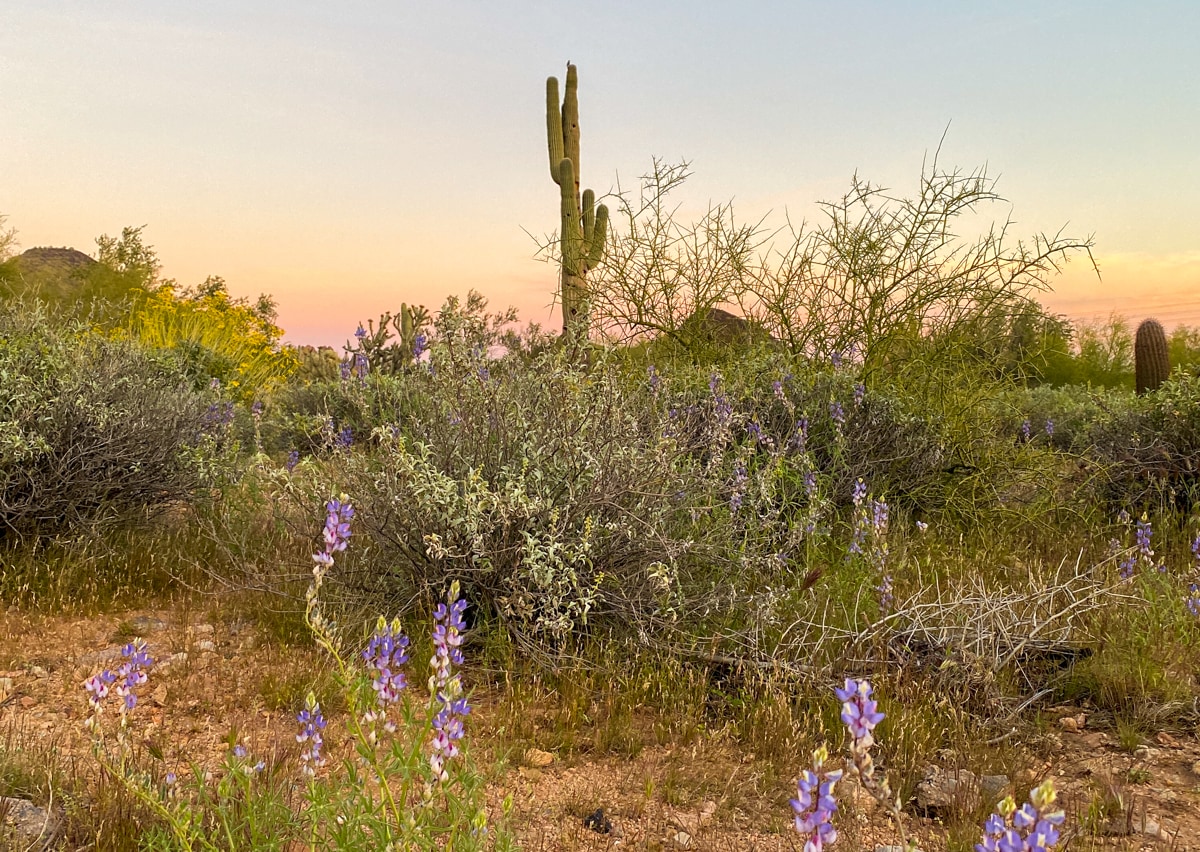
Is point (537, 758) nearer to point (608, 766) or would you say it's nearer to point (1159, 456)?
point (608, 766)

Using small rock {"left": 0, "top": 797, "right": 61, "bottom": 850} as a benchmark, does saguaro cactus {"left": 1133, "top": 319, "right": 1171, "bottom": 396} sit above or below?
above

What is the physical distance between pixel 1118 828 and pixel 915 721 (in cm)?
66

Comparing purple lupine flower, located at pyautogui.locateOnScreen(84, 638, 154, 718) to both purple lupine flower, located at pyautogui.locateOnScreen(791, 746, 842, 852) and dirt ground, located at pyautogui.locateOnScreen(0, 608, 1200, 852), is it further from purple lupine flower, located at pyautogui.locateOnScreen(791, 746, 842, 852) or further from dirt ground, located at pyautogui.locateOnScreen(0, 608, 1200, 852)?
purple lupine flower, located at pyautogui.locateOnScreen(791, 746, 842, 852)

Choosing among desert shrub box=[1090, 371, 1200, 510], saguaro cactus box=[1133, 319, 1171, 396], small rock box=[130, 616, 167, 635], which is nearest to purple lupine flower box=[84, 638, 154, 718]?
small rock box=[130, 616, 167, 635]

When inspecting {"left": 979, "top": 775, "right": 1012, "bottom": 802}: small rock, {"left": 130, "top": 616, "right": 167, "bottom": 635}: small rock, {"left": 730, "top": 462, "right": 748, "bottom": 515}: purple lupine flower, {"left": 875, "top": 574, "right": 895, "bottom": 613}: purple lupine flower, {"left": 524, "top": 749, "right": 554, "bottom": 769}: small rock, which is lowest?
{"left": 979, "top": 775, "right": 1012, "bottom": 802}: small rock

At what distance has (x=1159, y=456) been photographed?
6734mm

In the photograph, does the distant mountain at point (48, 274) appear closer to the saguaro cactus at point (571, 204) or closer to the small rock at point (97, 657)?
the saguaro cactus at point (571, 204)

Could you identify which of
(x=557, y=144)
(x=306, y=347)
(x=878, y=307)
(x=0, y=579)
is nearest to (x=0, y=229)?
(x=306, y=347)

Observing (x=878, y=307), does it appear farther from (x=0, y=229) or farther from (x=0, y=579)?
(x=0, y=229)

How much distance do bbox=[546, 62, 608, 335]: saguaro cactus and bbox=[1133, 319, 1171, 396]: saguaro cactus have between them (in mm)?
8660

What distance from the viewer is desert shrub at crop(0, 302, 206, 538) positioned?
15.3 ft

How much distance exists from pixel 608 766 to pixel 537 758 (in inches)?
10.0

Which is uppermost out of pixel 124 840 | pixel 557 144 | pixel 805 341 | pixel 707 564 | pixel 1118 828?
pixel 557 144

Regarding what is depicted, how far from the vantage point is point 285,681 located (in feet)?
11.0
